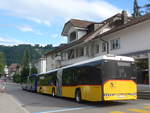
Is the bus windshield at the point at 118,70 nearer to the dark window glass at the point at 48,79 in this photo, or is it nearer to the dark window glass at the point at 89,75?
the dark window glass at the point at 89,75

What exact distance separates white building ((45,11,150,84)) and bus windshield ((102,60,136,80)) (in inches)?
286

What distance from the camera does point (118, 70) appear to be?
14.8 meters

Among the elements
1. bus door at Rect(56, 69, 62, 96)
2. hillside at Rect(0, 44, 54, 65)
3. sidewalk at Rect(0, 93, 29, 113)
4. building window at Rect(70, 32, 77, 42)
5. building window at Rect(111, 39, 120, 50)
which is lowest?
sidewalk at Rect(0, 93, 29, 113)

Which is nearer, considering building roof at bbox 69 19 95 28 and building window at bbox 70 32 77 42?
building roof at bbox 69 19 95 28

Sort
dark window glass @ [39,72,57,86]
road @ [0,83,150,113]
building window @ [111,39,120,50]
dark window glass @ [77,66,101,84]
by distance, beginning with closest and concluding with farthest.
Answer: road @ [0,83,150,113] < dark window glass @ [77,66,101,84] < dark window glass @ [39,72,57,86] < building window @ [111,39,120,50]

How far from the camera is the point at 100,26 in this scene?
34.3m

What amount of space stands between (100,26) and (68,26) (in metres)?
8.36

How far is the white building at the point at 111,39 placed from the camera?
22.9 m

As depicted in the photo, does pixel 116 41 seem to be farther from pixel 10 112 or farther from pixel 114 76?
pixel 10 112

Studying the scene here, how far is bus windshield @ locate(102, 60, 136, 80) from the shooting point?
14508mm

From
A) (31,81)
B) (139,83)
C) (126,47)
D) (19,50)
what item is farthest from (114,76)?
(19,50)

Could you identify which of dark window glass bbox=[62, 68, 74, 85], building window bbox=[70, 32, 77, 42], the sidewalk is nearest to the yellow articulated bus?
dark window glass bbox=[62, 68, 74, 85]

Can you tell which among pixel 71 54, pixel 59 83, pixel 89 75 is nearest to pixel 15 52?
pixel 71 54

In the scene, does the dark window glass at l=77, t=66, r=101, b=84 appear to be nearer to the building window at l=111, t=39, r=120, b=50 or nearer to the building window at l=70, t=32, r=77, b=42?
the building window at l=111, t=39, r=120, b=50
